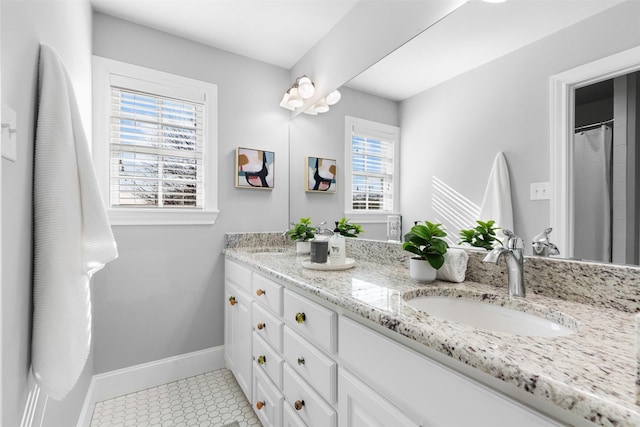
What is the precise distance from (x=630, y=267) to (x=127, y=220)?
7.82 feet

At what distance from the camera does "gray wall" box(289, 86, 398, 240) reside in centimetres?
164

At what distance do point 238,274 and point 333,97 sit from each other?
132cm

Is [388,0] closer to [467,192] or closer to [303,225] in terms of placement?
[467,192]

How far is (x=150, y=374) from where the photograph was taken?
2041mm

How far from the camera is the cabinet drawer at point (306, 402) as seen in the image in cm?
100

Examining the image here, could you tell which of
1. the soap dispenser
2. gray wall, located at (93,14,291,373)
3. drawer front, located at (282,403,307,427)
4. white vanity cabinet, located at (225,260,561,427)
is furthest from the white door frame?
gray wall, located at (93,14,291,373)

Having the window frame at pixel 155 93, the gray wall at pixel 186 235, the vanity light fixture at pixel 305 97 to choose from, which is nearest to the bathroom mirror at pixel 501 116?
the vanity light fixture at pixel 305 97

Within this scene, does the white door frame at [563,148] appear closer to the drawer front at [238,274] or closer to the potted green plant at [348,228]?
the potted green plant at [348,228]

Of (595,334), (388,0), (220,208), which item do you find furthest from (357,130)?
(595,334)

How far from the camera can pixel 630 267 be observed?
2.66ft

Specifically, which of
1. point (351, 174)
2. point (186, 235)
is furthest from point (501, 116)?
point (186, 235)

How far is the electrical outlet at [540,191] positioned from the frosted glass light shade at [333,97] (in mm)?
1308

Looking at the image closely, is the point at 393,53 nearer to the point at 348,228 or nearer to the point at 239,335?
the point at 348,228

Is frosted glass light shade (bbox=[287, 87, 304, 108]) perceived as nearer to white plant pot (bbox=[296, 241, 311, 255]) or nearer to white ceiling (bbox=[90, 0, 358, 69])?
white ceiling (bbox=[90, 0, 358, 69])
